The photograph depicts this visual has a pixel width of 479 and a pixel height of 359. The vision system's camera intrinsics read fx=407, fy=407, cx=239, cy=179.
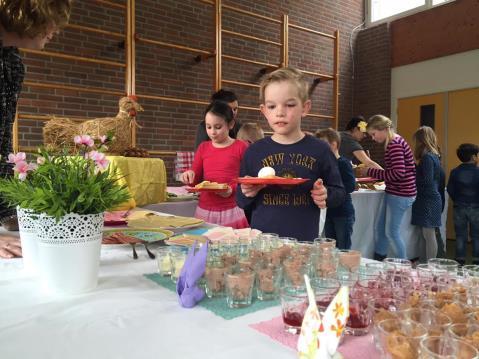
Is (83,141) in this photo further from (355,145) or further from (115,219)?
(355,145)

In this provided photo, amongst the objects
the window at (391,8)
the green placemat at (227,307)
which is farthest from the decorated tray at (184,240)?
the window at (391,8)

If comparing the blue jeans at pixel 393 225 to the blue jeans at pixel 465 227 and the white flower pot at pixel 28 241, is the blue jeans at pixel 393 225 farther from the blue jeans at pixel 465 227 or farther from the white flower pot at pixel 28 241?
the white flower pot at pixel 28 241

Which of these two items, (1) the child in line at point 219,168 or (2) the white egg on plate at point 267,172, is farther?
(1) the child in line at point 219,168

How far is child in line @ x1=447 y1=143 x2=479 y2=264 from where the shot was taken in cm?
433

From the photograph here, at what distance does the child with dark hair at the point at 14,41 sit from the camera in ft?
3.74

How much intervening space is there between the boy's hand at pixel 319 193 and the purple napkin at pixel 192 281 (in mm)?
768

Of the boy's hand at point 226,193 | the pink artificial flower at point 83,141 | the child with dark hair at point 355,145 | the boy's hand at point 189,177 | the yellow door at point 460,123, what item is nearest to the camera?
the pink artificial flower at point 83,141

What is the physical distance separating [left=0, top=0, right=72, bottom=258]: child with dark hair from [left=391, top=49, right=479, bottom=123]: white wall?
632cm

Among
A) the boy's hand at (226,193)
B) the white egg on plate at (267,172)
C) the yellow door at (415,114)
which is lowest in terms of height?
the boy's hand at (226,193)

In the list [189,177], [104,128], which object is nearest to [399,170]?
[189,177]

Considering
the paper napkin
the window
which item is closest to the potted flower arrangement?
the paper napkin

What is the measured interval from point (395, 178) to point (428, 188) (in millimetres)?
509

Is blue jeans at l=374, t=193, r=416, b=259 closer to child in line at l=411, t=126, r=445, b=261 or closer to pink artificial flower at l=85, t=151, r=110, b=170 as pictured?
child in line at l=411, t=126, r=445, b=261

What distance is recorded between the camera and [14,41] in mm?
1293
